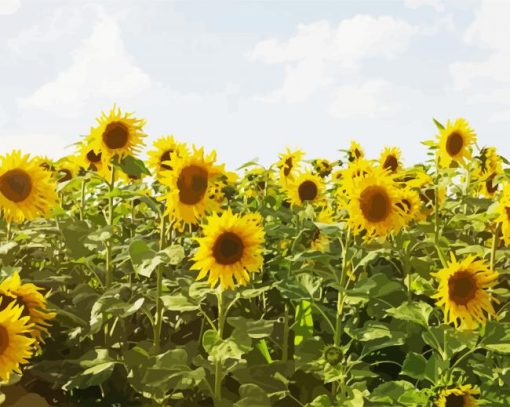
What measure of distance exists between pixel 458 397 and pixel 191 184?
1.76 meters

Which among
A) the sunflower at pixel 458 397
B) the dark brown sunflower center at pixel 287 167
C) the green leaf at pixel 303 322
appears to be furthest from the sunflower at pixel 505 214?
the dark brown sunflower center at pixel 287 167

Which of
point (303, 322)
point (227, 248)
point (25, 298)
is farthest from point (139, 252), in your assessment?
point (303, 322)

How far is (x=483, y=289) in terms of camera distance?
439cm

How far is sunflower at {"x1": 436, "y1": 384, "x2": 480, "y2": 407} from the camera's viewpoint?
3.92m

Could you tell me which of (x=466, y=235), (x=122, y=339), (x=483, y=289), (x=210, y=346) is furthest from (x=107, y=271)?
(x=466, y=235)

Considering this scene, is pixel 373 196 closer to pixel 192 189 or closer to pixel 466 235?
pixel 192 189

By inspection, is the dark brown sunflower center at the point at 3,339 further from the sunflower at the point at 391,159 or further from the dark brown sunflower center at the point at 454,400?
the sunflower at the point at 391,159

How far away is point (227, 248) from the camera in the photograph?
3996 mm

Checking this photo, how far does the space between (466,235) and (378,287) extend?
1931 mm

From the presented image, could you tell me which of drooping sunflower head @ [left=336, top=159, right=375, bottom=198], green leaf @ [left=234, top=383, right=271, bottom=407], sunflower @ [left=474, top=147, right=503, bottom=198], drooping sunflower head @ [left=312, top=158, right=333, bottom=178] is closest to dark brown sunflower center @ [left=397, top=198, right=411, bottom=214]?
drooping sunflower head @ [left=336, top=159, right=375, bottom=198]

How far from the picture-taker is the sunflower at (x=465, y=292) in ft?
13.8

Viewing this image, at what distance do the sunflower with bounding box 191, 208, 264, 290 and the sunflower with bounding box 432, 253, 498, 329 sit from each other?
1.01 meters

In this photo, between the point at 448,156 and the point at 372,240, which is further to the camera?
the point at 448,156

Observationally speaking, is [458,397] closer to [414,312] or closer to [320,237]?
[414,312]
